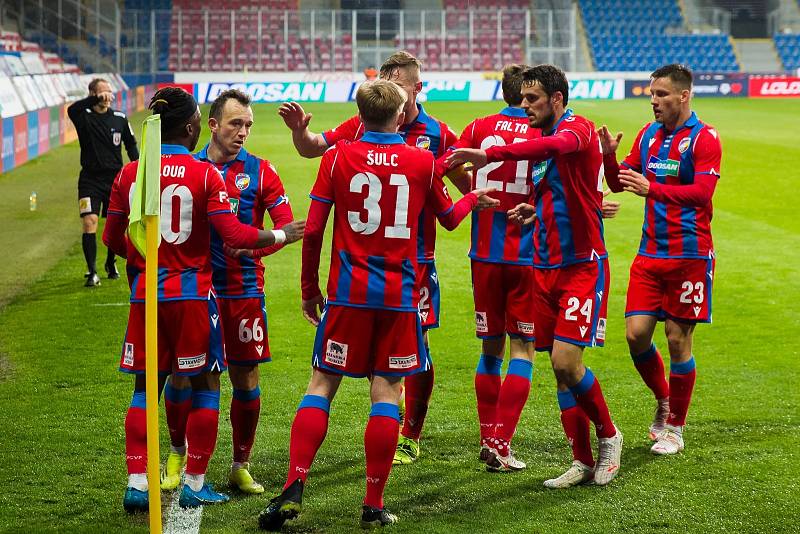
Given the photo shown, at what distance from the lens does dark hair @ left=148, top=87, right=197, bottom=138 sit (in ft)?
16.1

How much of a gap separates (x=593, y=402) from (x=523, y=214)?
1.06 metres

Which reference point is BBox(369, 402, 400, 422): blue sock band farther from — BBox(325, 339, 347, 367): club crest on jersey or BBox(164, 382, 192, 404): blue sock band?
BBox(164, 382, 192, 404): blue sock band

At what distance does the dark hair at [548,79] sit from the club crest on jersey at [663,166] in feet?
3.51

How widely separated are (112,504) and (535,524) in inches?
81.1

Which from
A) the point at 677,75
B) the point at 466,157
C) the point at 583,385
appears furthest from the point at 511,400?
the point at 677,75

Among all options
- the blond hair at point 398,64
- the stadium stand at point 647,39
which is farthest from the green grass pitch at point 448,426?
the stadium stand at point 647,39

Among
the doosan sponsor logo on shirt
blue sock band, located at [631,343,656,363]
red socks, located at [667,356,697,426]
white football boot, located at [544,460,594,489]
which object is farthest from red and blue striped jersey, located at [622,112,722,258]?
the doosan sponsor logo on shirt

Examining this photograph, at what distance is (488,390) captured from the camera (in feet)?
19.8

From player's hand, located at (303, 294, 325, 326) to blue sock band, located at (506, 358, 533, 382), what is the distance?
50.9 inches

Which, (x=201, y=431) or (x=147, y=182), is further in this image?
(x=201, y=431)

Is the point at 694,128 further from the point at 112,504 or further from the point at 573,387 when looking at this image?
the point at 112,504

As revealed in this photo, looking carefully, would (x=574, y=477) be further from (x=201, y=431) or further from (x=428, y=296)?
(x=201, y=431)

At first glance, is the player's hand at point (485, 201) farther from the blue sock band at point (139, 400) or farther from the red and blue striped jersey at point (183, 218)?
the blue sock band at point (139, 400)

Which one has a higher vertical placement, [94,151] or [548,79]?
[548,79]
